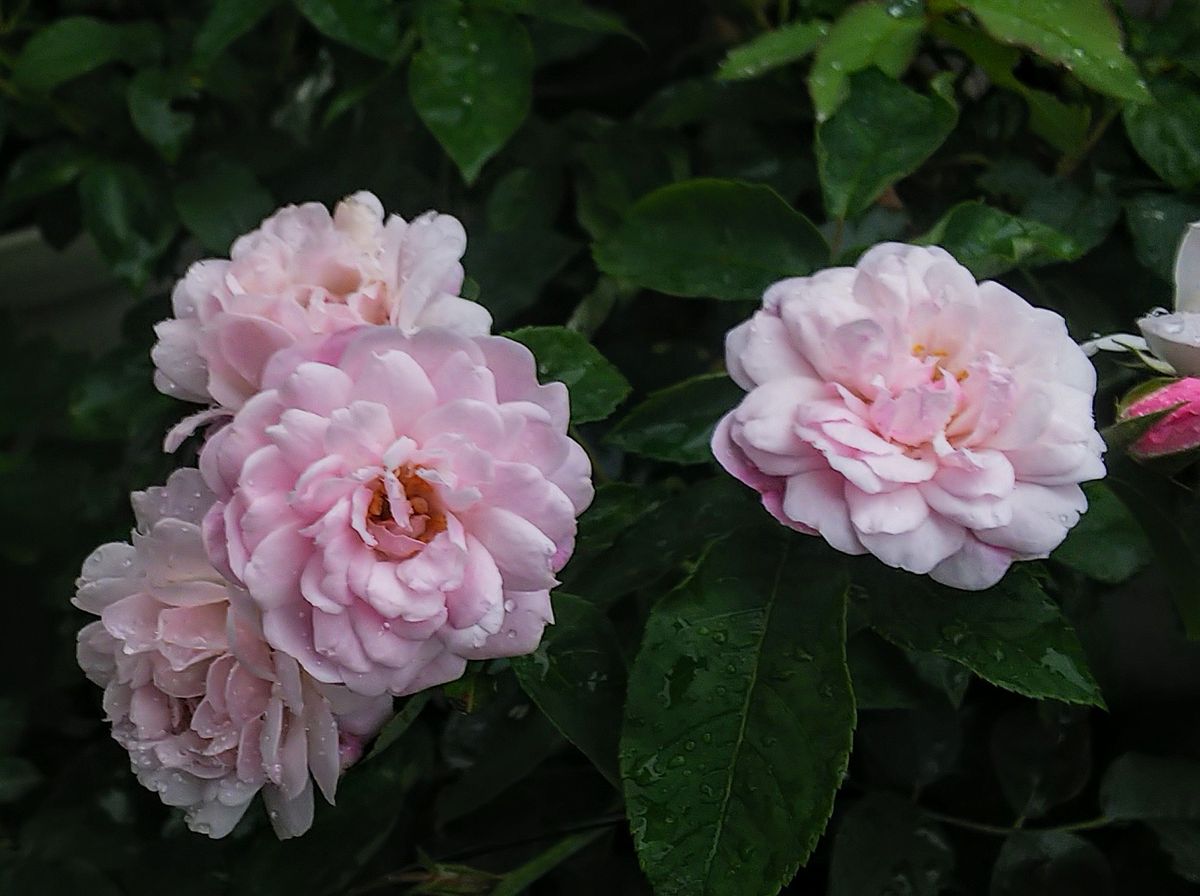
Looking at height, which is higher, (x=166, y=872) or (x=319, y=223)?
(x=319, y=223)

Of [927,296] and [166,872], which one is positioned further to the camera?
[166,872]

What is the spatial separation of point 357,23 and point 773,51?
A: 208 mm

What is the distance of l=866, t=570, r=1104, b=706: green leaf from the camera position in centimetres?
35

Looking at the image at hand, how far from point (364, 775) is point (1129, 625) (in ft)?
1.68

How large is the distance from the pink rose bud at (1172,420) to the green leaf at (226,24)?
0.46 m

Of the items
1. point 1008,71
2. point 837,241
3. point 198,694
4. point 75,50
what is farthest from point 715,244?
point 75,50

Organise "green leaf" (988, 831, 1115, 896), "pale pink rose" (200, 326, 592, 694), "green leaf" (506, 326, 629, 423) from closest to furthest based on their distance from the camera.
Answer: "pale pink rose" (200, 326, 592, 694), "green leaf" (506, 326, 629, 423), "green leaf" (988, 831, 1115, 896)

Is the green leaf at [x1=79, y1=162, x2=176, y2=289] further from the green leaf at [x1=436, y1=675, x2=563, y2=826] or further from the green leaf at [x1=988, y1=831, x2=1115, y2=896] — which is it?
the green leaf at [x1=988, y1=831, x2=1115, y2=896]

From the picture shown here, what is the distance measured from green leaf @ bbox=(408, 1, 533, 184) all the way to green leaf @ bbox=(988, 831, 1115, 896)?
15.9 inches

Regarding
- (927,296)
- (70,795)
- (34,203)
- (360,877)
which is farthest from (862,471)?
(34,203)

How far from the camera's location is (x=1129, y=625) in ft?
2.36

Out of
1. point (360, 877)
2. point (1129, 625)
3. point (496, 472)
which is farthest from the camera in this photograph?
point (1129, 625)

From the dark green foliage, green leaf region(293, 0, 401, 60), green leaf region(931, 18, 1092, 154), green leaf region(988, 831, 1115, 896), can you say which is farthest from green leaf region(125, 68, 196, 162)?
green leaf region(988, 831, 1115, 896)

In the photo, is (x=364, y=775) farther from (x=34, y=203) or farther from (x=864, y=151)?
(x=34, y=203)
